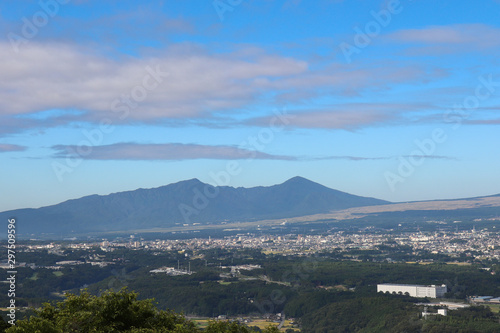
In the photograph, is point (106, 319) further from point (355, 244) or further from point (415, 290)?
point (355, 244)

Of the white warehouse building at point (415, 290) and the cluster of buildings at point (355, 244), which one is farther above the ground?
the cluster of buildings at point (355, 244)

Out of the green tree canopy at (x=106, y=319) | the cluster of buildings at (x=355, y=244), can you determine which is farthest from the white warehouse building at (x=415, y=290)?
the green tree canopy at (x=106, y=319)

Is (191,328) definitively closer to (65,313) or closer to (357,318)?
(65,313)

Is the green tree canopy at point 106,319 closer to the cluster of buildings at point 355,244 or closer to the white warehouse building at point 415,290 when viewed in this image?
the white warehouse building at point 415,290

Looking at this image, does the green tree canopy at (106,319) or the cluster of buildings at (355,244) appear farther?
the cluster of buildings at (355,244)

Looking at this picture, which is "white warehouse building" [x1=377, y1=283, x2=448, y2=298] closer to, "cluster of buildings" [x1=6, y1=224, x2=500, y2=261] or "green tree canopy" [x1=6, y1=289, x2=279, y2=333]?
"cluster of buildings" [x1=6, y1=224, x2=500, y2=261]

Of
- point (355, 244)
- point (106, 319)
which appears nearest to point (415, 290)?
point (106, 319)

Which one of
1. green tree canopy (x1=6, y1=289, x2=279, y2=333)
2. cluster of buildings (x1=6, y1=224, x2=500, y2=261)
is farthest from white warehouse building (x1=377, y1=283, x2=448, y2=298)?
green tree canopy (x1=6, y1=289, x2=279, y2=333)

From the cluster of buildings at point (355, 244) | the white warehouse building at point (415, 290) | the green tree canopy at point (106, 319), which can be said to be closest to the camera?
the green tree canopy at point (106, 319)

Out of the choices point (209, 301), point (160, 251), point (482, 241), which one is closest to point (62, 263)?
point (160, 251)
